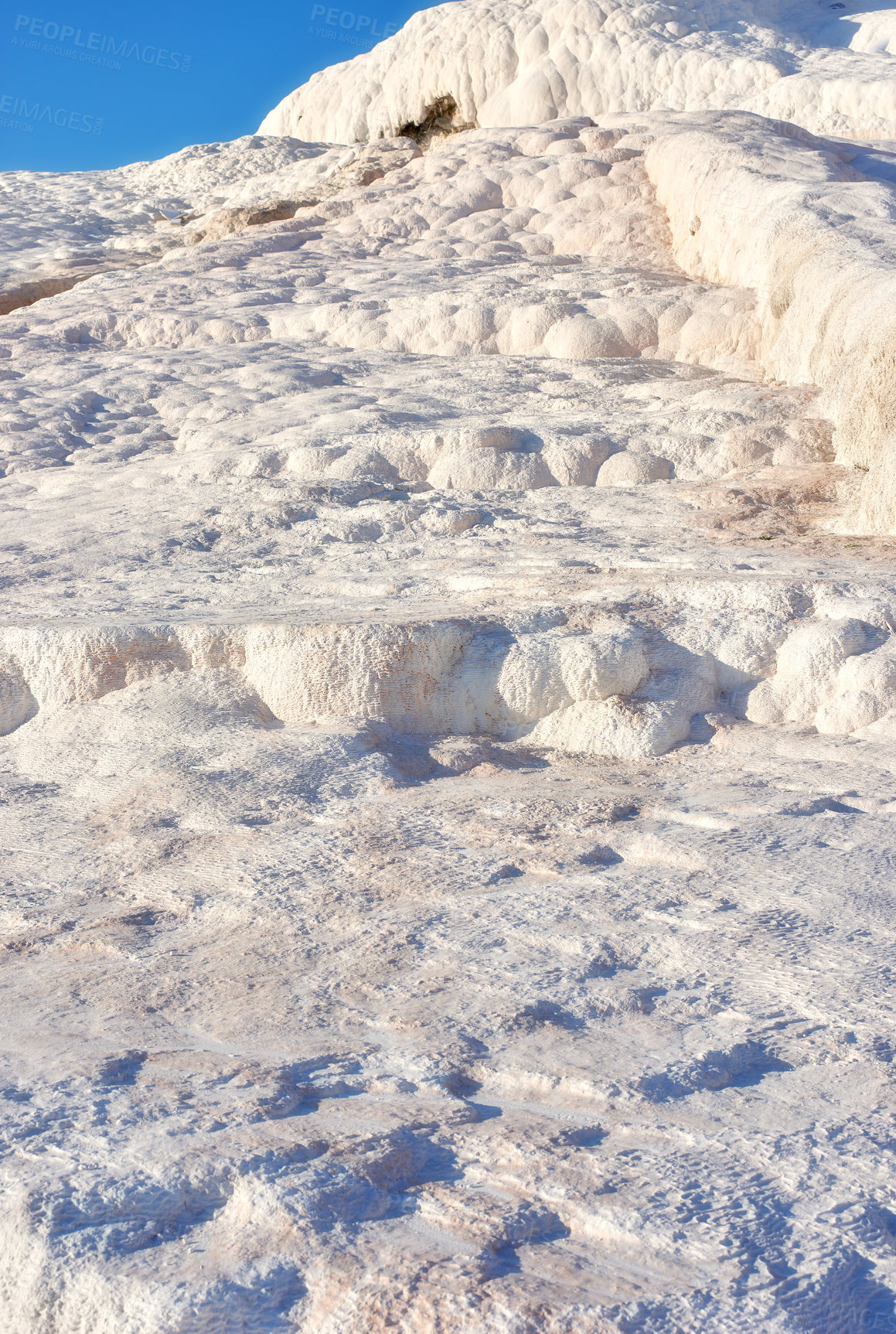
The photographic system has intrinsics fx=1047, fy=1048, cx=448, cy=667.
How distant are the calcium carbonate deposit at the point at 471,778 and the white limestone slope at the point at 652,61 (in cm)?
304

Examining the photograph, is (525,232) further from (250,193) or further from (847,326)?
(250,193)

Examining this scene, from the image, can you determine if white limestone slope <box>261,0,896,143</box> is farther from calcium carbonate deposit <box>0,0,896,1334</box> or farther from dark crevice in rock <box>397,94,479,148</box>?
calcium carbonate deposit <box>0,0,896,1334</box>

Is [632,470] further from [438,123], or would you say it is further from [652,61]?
[438,123]

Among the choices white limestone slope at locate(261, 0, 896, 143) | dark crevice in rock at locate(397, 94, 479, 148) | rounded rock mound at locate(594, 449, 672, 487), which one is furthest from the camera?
dark crevice in rock at locate(397, 94, 479, 148)

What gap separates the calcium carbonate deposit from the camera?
3.94 ft

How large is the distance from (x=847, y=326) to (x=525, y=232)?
3253 mm

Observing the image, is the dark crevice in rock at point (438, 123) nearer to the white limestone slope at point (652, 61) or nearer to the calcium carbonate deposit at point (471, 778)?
the white limestone slope at point (652, 61)

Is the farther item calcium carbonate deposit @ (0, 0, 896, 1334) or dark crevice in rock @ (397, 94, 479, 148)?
dark crevice in rock @ (397, 94, 479, 148)

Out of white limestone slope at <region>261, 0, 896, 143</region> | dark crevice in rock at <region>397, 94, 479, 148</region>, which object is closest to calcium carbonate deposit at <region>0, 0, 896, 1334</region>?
white limestone slope at <region>261, 0, 896, 143</region>

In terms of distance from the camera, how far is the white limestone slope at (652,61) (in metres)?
9.33

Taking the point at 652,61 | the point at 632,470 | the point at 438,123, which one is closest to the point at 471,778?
the point at 632,470

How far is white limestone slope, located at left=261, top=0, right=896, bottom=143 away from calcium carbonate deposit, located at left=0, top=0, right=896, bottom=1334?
3038 mm

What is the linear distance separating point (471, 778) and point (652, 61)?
9.51 m

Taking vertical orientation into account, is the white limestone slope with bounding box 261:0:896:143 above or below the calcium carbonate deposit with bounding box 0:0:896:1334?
above
